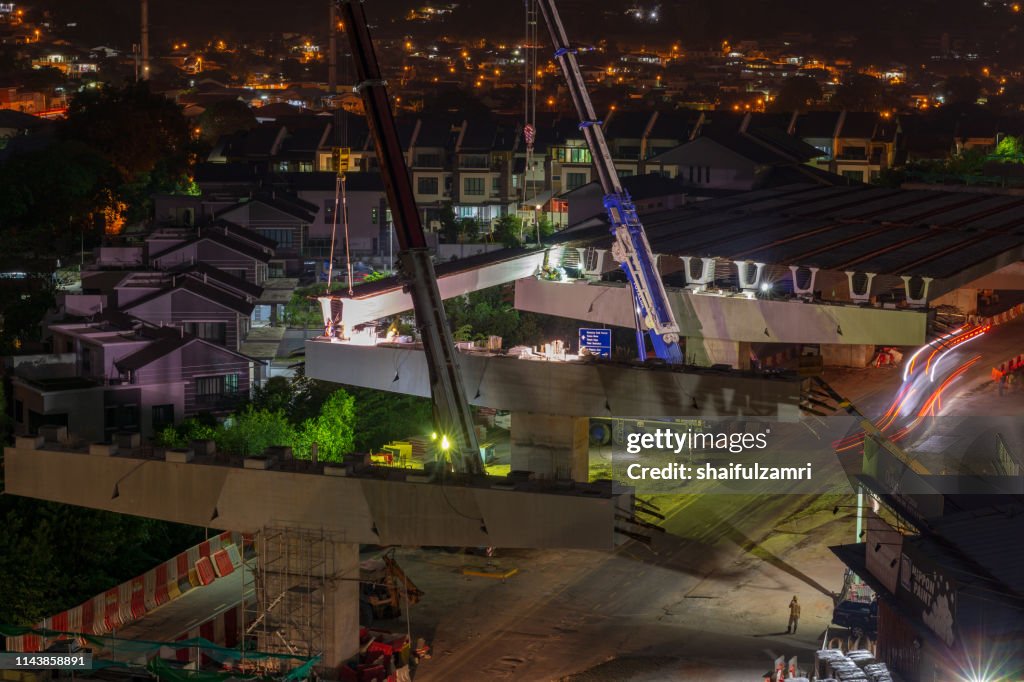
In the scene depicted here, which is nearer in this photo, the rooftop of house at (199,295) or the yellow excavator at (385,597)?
the yellow excavator at (385,597)

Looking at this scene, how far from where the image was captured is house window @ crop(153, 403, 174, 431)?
1093 inches

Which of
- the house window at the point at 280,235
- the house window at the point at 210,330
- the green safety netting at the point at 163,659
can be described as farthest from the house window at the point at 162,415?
the house window at the point at 280,235

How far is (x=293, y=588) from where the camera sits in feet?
51.6

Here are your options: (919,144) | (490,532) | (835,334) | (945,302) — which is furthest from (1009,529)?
(919,144)

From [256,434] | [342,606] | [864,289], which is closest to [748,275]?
[864,289]

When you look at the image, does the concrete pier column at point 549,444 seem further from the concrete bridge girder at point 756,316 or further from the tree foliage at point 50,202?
the tree foliage at point 50,202

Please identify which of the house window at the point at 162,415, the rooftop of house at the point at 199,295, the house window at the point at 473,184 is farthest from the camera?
the house window at the point at 473,184

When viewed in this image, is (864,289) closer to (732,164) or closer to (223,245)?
(223,245)

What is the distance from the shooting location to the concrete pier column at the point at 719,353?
26125 mm

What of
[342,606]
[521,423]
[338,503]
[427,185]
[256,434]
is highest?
[427,185]

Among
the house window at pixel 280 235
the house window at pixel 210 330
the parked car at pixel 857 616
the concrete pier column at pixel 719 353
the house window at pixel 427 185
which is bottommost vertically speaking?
the parked car at pixel 857 616

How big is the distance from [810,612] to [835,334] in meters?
7.18

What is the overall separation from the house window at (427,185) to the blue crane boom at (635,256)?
30.6m

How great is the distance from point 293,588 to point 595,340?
967 centimetres
